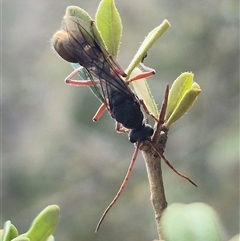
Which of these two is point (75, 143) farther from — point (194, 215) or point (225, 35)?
point (194, 215)

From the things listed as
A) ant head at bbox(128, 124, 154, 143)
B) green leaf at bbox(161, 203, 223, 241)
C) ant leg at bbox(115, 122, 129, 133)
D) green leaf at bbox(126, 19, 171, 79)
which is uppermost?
green leaf at bbox(126, 19, 171, 79)

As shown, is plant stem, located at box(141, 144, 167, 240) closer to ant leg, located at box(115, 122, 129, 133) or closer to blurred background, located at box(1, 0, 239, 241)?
ant leg, located at box(115, 122, 129, 133)

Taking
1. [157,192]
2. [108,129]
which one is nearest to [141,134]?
[157,192]

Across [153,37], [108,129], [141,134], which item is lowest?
[141,134]

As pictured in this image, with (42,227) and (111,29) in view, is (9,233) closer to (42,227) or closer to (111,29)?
(42,227)

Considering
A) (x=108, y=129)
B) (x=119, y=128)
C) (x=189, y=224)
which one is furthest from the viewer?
(x=108, y=129)

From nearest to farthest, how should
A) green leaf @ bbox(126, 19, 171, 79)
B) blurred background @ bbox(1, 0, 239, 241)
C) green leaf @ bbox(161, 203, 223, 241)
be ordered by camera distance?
1. green leaf @ bbox(161, 203, 223, 241)
2. green leaf @ bbox(126, 19, 171, 79)
3. blurred background @ bbox(1, 0, 239, 241)

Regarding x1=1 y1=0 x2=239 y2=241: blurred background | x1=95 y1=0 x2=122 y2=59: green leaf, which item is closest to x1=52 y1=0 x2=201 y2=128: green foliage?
x1=95 y1=0 x2=122 y2=59: green leaf

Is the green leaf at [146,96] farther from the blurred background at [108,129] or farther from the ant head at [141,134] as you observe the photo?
the blurred background at [108,129]
